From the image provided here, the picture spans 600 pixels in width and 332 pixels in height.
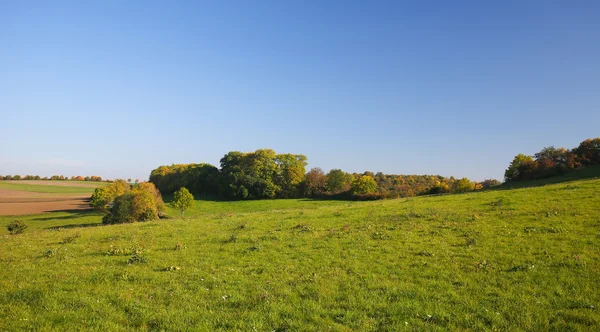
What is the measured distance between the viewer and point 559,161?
6831 cm

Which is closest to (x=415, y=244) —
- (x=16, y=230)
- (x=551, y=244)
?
(x=551, y=244)

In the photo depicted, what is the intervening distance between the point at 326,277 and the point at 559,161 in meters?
78.3

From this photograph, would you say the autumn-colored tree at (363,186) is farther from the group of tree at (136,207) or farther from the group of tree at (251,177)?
the group of tree at (136,207)

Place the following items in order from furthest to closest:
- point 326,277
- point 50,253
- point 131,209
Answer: point 131,209, point 50,253, point 326,277

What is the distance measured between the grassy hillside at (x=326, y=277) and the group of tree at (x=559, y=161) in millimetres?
50777

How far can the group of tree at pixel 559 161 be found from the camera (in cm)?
6281

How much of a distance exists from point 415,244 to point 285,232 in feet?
27.4

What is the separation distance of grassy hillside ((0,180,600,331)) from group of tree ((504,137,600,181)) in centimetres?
5078

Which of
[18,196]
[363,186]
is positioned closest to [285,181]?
[363,186]

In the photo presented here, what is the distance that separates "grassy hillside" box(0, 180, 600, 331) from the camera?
8789mm

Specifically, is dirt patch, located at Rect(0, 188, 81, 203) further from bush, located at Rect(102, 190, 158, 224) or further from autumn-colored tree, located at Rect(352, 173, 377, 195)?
autumn-colored tree, located at Rect(352, 173, 377, 195)

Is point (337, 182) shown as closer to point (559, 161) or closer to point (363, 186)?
point (363, 186)

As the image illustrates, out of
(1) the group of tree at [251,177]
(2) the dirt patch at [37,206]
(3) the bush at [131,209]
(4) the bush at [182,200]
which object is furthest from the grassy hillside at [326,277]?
(2) the dirt patch at [37,206]

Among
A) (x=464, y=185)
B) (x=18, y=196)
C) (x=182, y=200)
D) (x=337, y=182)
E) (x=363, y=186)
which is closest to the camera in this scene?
(x=182, y=200)
